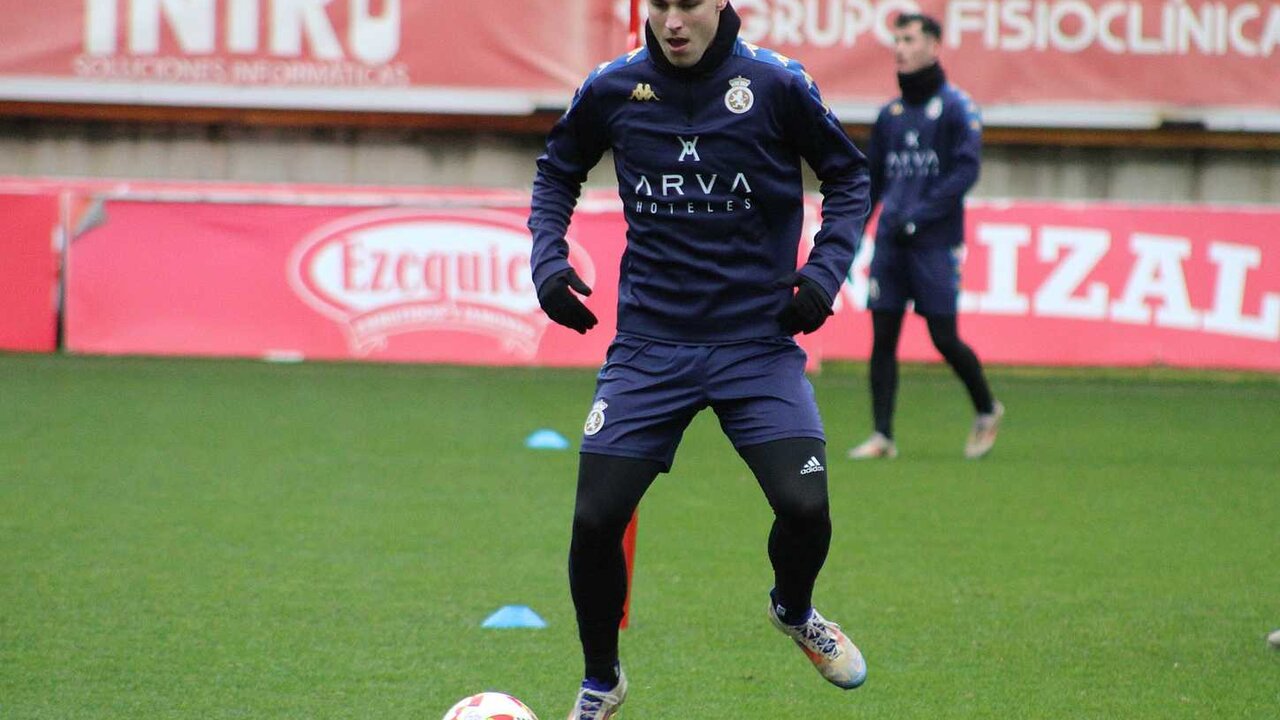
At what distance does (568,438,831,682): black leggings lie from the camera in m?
4.29

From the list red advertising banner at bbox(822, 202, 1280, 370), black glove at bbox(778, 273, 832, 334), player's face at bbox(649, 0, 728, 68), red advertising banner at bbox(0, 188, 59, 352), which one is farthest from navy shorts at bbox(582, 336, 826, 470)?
red advertising banner at bbox(0, 188, 59, 352)

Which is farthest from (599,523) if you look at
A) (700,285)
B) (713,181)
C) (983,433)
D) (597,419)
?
(983,433)

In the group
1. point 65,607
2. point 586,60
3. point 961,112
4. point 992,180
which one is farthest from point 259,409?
point 992,180

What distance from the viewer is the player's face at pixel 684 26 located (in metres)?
4.22

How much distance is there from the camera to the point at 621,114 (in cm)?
439

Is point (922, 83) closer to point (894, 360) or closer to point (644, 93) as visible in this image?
point (894, 360)

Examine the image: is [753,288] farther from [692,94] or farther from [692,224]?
[692,94]

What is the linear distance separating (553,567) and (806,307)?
8.68 feet

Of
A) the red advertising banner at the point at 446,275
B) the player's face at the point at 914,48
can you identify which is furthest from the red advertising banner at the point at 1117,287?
the player's face at the point at 914,48

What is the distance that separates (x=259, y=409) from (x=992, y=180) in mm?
9274

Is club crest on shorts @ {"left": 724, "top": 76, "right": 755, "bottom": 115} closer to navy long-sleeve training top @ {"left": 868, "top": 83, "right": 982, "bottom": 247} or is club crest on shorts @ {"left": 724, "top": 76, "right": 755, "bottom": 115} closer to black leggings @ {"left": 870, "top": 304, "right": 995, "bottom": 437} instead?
navy long-sleeve training top @ {"left": 868, "top": 83, "right": 982, "bottom": 247}

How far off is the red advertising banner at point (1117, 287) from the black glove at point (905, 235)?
16.9 feet

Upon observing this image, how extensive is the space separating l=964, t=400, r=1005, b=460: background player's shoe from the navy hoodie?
5.41m

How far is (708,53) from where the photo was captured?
430cm
